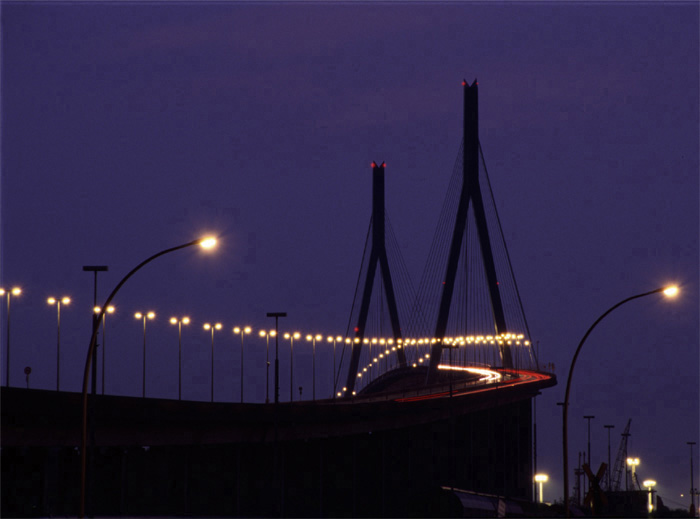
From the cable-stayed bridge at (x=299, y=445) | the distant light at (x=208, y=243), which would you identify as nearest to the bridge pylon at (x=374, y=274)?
the cable-stayed bridge at (x=299, y=445)

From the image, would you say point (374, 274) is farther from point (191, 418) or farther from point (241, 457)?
point (191, 418)

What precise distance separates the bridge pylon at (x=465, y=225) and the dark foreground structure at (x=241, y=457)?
6550 millimetres

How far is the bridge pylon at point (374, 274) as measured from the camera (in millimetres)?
114312

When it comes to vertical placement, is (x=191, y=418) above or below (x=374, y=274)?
below

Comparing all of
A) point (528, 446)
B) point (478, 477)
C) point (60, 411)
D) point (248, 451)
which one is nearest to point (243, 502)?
point (248, 451)

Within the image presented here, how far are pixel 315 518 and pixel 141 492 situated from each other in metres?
11.9

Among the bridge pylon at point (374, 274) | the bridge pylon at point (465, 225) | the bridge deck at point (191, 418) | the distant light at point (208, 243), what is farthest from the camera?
the bridge pylon at point (374, 274)

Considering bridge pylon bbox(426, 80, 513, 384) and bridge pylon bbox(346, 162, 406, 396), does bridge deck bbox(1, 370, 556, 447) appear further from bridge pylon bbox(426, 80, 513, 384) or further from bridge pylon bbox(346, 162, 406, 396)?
bridge pylon bbox(346, 162, 406, 396)

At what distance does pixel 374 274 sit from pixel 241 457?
152ft

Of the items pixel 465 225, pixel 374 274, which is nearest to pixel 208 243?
pixel 465 225

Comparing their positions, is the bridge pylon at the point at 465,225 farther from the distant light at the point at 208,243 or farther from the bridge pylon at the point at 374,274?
the distant light at the point at 208,243

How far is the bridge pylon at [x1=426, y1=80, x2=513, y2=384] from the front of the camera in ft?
291

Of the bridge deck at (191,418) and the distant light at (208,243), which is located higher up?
the distant light at (208,243)

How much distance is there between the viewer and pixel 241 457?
241 feet
